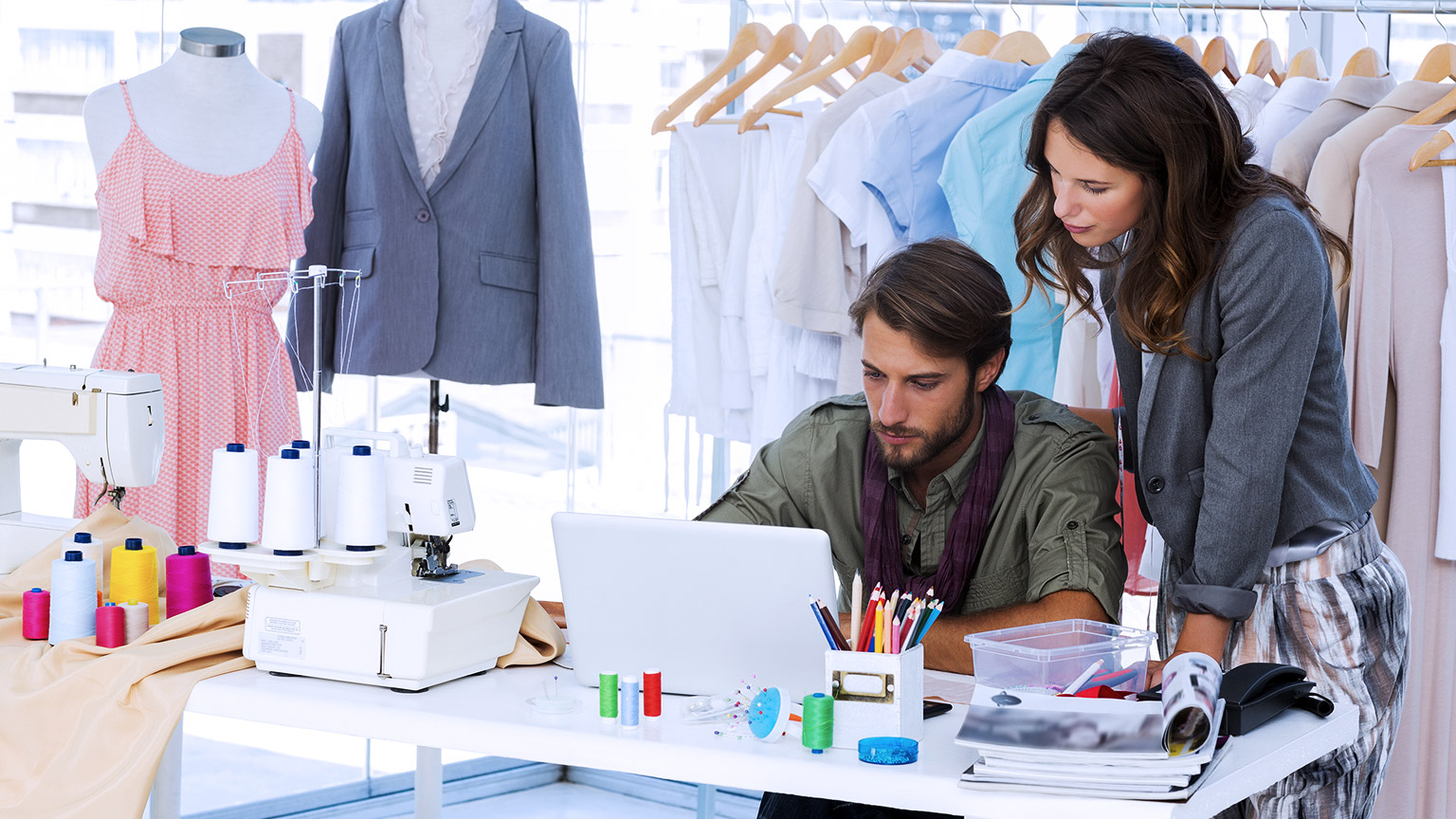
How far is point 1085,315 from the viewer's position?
2.69m

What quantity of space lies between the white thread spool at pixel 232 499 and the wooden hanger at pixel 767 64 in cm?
163

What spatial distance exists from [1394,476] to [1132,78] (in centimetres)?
115

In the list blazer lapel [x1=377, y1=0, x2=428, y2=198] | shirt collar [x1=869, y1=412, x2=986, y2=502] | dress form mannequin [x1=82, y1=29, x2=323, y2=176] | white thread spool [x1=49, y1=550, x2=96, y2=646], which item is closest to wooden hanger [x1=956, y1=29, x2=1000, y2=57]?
shirt collar [x1=869, y1=412, x2=986, y2=502]

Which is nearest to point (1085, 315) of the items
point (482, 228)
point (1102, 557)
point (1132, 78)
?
point (1102, 557)

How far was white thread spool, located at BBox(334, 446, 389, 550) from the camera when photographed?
5.61ft

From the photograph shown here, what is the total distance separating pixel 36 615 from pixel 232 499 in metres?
0.35

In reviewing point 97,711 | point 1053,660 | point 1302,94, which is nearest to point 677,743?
point 1053,660

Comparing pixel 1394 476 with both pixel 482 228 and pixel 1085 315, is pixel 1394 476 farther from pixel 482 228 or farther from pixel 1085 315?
pixel 482 228

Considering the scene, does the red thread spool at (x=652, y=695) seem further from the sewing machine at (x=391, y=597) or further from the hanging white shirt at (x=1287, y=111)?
the hanging white shirt at (x=1287, y=111)

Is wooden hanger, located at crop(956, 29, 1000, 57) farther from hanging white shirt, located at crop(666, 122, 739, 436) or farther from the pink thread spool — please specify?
the pink thread spool

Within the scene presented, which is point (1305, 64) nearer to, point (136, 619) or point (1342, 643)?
point (1342, 643)

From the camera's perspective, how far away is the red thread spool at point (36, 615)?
6.04ft

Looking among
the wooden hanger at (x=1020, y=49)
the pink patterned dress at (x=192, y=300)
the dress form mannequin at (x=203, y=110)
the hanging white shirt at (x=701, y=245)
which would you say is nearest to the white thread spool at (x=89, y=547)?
the pink patterned dress at (x=192, y=300)

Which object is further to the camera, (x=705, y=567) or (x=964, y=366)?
(x=964, y=366)
